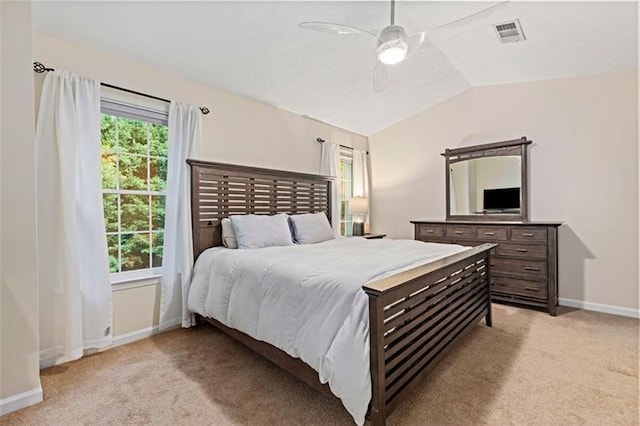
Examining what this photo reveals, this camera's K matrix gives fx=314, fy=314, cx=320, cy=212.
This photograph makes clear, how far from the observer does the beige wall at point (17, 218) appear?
1.78 meters

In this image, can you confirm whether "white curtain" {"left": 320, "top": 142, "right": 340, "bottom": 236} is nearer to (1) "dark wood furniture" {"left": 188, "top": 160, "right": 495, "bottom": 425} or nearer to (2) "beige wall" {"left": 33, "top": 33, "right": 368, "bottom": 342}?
(2) "beige wall" {"left": 33, "top": 33, "right": 368, "bottom": 342}

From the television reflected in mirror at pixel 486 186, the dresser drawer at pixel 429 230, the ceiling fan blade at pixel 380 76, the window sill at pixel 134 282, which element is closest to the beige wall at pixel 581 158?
the television reflected in mirror at pixel 486 186

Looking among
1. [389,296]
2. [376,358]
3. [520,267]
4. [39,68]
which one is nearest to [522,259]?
[520,267]

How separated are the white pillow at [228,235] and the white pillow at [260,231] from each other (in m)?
0.07

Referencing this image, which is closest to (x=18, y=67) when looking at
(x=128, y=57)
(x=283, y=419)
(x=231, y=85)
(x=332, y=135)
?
(x=128, y=57)

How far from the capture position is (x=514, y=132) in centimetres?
397

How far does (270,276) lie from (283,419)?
81 centimetres

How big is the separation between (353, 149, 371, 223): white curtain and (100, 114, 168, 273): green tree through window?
2896mm

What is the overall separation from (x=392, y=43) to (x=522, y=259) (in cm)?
282

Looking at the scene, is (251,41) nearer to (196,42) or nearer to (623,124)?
(196,42)

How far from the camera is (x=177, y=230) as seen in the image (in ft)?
9.67

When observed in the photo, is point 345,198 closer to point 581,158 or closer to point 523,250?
point 523,250

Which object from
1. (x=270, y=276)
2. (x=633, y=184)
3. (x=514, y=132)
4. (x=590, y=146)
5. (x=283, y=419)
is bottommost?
(x=283, y=419)

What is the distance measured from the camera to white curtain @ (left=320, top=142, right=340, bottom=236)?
4559mm
